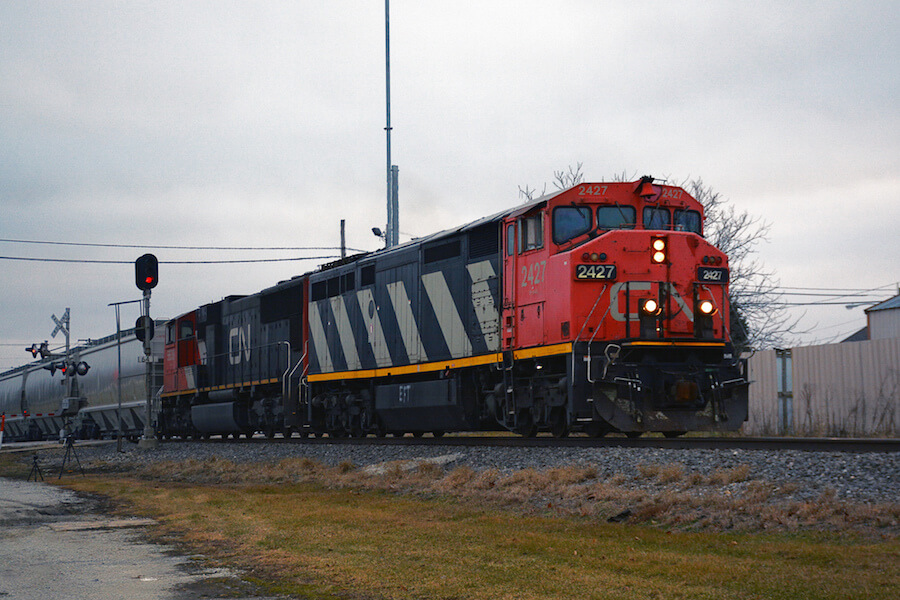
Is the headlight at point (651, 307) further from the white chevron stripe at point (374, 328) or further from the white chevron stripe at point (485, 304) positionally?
the white chevron stripe at point (374, 328)

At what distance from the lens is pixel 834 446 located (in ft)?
37.7

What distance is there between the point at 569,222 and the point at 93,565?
366 inches

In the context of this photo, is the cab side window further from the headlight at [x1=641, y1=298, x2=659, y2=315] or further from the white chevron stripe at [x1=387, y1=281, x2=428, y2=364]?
the white chevron stripe at [x1=387, y1=281, x2=428, y2=364]

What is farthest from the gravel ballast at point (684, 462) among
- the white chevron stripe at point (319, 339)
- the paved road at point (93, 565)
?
the paved road at point (93, 565)

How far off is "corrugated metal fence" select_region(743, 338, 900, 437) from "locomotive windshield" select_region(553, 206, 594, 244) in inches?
292

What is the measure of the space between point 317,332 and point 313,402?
5.76 ft

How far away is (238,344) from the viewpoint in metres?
28.6

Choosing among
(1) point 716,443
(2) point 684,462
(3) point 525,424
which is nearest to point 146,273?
(3) point 525,424

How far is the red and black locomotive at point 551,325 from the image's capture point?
13812 mm

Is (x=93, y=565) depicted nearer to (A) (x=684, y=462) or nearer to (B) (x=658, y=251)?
(A) (x=684, y=462)

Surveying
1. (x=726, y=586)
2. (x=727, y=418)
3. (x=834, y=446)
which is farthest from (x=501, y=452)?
(x=726, y=586)

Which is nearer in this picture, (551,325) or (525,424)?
(551,325)

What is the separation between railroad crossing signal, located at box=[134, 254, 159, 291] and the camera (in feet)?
82.8

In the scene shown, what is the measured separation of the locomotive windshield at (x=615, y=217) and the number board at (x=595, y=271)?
963 mm
